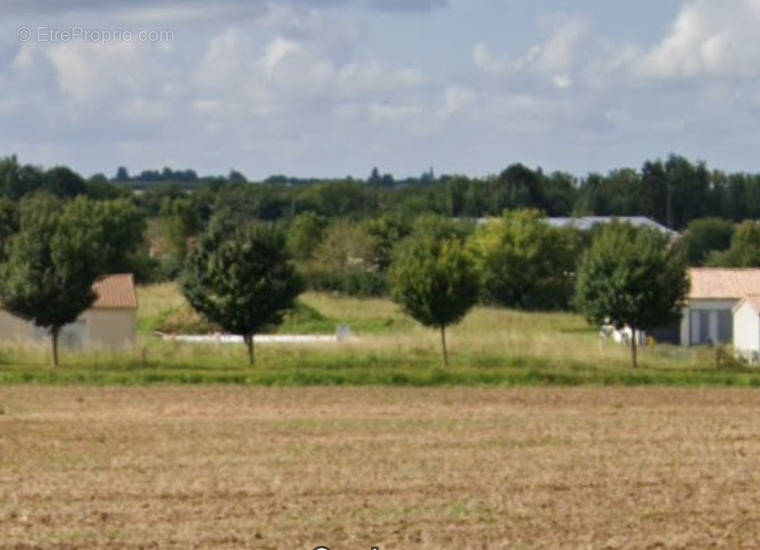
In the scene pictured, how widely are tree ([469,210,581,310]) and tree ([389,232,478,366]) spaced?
117ft

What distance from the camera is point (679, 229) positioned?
6929 inches

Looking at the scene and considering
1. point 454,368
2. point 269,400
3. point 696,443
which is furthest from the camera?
point 454,368

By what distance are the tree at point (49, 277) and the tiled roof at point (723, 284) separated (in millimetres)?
27245

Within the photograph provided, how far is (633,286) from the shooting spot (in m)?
58.5

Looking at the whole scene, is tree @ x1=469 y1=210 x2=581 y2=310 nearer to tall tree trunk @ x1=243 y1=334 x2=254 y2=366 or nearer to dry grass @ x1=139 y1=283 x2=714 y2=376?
dry grass @ x1=139 y1=283 x2=714 y2=376

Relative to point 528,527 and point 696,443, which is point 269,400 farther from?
point 528,527

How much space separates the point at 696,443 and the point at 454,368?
20.3 metres

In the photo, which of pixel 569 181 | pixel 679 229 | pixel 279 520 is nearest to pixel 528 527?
pixel 279 520

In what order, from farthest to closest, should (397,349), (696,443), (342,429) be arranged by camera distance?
(397,349) < (342,429) < (696,443)

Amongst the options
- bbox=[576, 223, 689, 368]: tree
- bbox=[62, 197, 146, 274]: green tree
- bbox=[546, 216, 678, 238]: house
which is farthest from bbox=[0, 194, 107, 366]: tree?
bbox=[546, 216, 678, 238]: house

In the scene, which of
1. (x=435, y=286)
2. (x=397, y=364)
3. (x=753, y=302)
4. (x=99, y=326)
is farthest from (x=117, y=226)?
(x=397, y=364)

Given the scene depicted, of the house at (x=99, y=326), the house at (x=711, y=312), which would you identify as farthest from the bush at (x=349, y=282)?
the house at (x=99, y=326)

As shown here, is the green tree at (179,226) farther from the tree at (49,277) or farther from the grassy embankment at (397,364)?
the tree at (49,277)

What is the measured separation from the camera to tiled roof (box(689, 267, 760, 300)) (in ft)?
245
